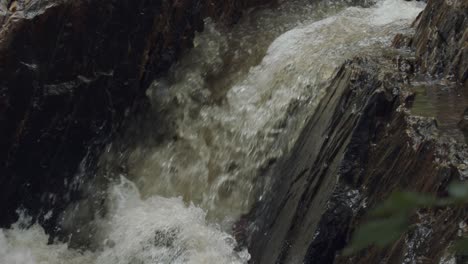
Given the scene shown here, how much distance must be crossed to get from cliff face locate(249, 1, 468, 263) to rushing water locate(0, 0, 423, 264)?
0.43 meters

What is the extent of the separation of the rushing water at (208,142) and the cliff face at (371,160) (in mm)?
429

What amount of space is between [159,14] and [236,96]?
97cm

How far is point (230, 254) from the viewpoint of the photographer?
4.65 metres

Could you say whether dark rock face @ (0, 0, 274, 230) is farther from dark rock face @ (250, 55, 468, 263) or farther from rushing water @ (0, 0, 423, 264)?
dark rock face @ (250, 55, 468, 263)

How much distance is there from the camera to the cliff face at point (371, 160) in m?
2.70

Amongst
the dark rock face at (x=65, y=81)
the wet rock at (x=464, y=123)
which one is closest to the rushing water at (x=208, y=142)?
the dark rock face at (x=65, y=81)

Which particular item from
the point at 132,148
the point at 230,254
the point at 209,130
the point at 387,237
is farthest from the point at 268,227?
the point at 387,237

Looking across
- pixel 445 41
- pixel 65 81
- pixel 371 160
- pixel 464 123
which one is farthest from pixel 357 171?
pixel 65 81

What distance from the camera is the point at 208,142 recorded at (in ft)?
17.6

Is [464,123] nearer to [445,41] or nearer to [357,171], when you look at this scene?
[357,171]

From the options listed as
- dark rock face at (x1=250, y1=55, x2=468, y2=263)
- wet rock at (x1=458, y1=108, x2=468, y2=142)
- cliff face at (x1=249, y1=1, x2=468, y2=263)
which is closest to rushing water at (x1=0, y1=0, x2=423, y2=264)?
cliff face at (x1=249, y1=1, x2=468, y2=263)

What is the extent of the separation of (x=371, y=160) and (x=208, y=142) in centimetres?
228

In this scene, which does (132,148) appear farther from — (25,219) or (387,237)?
(387,237)

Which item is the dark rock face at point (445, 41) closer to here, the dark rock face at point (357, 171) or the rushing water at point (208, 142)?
the dark rock face at point (357, 171)
